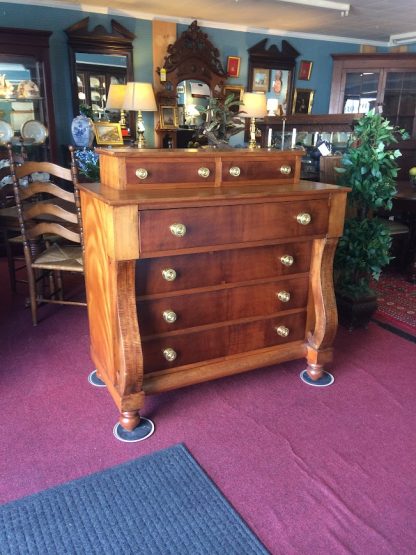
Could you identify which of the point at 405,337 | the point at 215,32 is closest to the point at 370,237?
the point at 405,337

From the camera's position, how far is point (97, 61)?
195 inches

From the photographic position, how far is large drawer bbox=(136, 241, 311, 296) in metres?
1.82

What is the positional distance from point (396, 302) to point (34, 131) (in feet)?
12.3

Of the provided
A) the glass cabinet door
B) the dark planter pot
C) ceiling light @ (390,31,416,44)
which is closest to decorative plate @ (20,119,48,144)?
the glass cabinet door

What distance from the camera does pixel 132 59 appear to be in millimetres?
5137

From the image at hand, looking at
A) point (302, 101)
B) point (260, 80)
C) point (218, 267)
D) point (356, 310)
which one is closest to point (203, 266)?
point (218, 267)

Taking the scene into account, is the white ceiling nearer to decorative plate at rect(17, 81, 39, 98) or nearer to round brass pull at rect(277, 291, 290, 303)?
decorative plate at rect(17, 81, 39, 98)

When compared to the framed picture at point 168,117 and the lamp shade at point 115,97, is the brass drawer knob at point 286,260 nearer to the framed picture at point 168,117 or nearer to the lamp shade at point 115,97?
the lamp shade at point 115,97

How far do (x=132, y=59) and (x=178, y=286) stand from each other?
4.19 m

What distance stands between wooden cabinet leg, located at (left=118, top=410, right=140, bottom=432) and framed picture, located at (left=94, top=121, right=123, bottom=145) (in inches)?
144

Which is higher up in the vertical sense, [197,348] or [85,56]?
[85,56]

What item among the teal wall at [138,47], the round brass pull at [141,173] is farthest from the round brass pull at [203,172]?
the teal wall at [138,47]

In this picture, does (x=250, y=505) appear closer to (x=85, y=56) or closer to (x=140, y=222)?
(x=140, y=222)

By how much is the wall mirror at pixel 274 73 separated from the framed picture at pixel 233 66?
0.62ft
